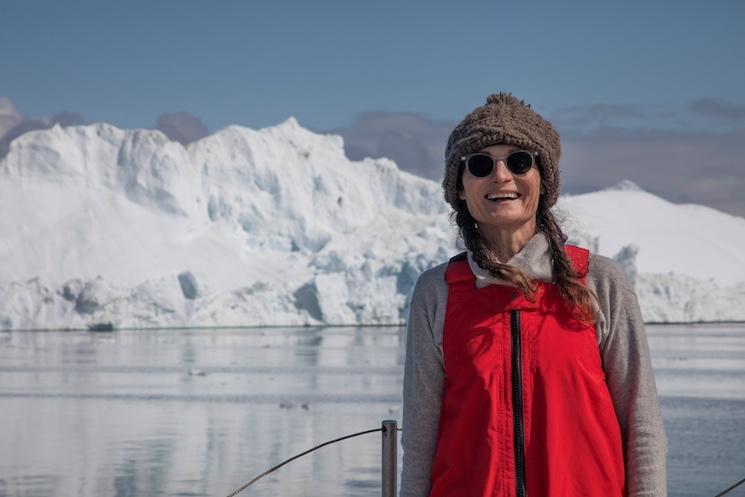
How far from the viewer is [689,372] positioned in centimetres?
2147

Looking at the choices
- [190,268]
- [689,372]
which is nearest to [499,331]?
[689,372]

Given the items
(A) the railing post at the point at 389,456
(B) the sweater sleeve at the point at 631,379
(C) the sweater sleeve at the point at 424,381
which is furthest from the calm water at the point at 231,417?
(B) the sweater sleeve at the point at 631,379

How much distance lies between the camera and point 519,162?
77.4 inches

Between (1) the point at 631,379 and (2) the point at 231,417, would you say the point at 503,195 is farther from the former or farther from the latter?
(2) the point at 231,417

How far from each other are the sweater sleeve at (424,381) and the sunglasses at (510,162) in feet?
0.64

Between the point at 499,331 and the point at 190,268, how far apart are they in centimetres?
3906

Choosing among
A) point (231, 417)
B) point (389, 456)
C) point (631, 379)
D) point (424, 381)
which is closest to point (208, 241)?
point (231, 417)

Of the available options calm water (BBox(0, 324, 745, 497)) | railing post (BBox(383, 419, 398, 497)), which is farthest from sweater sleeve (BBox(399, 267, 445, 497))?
calm water (BBox(0, 324, 745, 497))

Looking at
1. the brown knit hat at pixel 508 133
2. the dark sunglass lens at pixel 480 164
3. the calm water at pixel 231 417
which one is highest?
the brown knit hat at pixel 508 133

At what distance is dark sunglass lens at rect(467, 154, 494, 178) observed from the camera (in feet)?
6.45

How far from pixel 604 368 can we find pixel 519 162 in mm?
377

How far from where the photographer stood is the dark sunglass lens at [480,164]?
1967 millimetres

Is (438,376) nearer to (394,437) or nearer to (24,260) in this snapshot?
(394,437)

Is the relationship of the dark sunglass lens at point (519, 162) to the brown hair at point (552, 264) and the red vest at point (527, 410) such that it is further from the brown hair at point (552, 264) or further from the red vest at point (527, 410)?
the red vest at point (527, 410)
